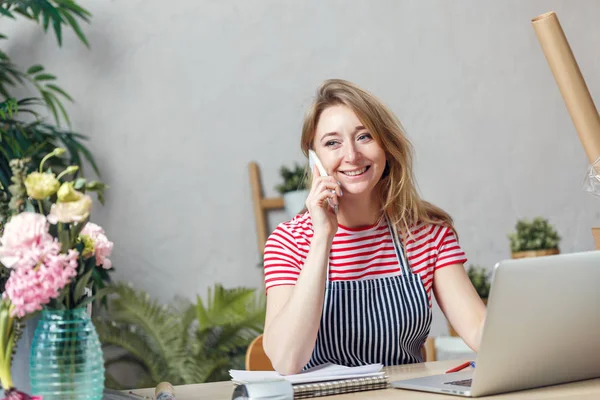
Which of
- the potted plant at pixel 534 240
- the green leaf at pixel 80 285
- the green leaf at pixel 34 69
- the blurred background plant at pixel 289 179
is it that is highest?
the green leaf at pixel 34 69

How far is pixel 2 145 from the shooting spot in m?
3.06

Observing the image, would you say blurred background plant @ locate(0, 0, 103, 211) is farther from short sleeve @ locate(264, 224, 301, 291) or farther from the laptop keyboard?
the laptop keyboard

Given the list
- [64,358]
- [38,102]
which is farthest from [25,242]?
[38,102]

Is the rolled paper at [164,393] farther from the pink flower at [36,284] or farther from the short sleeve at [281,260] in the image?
the short sleeve at [281,260]

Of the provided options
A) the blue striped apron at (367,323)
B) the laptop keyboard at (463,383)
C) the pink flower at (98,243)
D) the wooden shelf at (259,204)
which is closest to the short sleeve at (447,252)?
the blue striped apron at (367,323)

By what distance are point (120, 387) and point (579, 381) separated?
239 cm

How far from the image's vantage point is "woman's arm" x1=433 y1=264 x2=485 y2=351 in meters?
1.80

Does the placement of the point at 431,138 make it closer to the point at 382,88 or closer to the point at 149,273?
the point at 382,88

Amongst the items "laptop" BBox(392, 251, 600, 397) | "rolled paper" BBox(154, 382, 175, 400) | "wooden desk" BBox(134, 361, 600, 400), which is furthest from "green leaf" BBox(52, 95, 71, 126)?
"laptop" BBox(392, 251, 600, 397)

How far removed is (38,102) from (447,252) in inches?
83.2

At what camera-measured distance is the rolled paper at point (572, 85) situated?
1441mm

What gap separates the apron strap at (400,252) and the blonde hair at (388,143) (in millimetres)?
16

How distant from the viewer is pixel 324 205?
5.96ft

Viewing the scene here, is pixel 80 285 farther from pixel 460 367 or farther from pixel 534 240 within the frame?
pixel 534 240
